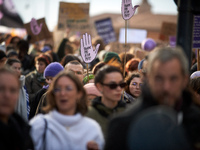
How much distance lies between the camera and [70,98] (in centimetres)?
400

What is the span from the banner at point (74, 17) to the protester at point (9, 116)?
10319mm

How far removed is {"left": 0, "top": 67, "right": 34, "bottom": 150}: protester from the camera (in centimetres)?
337

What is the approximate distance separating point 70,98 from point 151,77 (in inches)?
48.5

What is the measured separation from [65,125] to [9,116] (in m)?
0.52

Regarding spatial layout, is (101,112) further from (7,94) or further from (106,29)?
(106,29)

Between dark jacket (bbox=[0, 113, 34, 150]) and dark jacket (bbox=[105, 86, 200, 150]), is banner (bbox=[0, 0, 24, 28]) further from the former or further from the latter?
dark jacket (bbox=[105, 86, 200, 150])

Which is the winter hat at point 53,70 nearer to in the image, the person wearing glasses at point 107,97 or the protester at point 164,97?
the person wearing glasses at point 107,97

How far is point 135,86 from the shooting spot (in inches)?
263

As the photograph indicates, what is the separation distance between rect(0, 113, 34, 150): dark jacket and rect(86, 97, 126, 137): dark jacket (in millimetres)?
1117

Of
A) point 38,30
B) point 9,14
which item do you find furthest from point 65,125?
point 9,14

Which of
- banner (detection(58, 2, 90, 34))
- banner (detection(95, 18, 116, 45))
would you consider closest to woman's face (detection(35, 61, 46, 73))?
banner (detection(58, 2, 90, 34))

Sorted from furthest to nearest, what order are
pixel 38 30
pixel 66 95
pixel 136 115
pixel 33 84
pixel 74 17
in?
1. pixel 74 17
2. pixel 38 30
3. pixel 33 84
4. pixel 66 95
5. pixel 136 115

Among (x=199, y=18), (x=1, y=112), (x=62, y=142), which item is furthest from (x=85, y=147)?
(x=199, y=18)

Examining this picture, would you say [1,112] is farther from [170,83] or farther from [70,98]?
[170,83]
